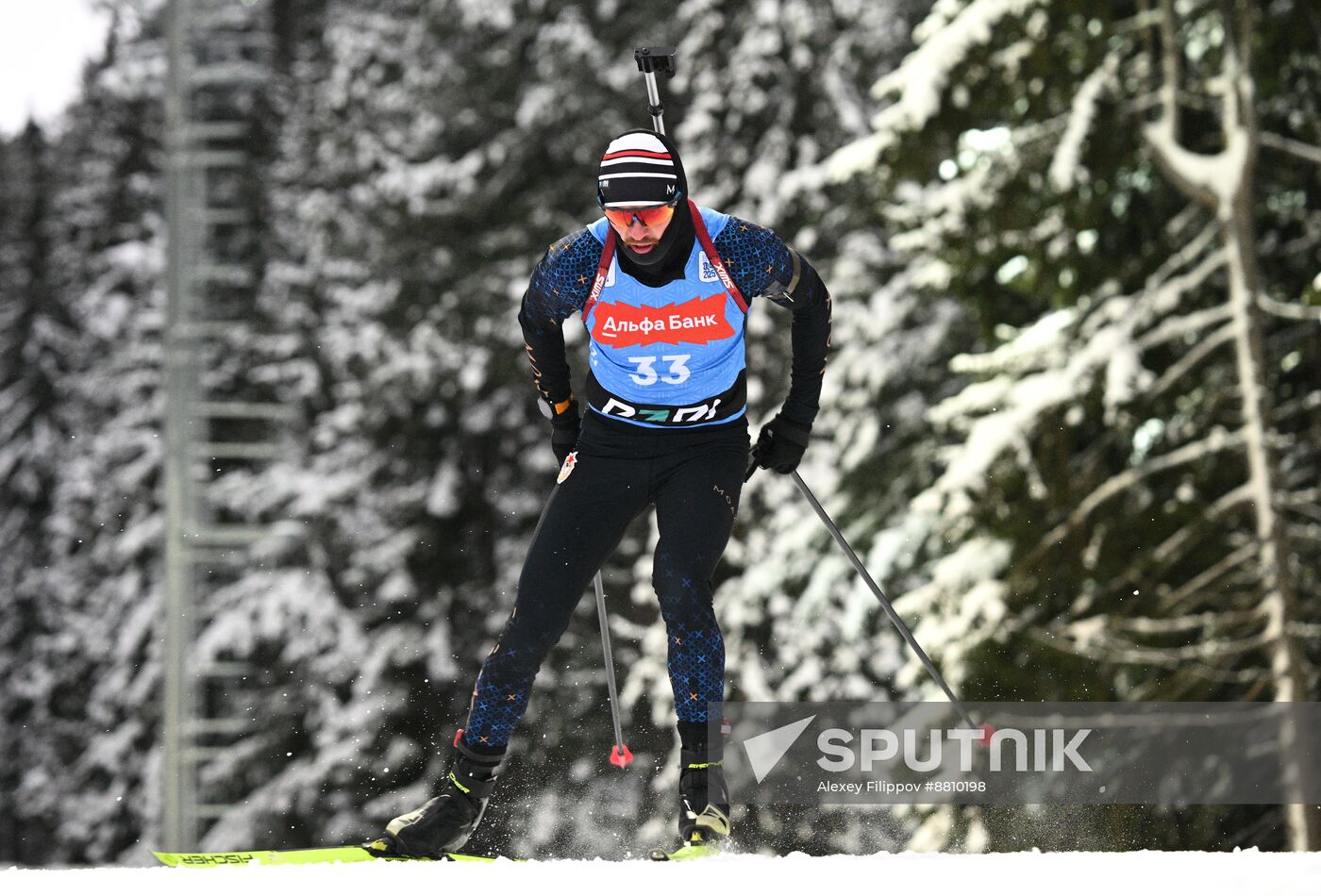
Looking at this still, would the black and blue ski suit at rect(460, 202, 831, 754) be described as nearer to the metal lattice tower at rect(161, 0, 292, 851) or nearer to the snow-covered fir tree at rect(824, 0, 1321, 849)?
the snow-covered fir tree at rect(824, 0, 1321, 849)

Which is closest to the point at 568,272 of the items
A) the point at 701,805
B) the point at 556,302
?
the point at 556,302

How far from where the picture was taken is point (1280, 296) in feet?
34.2

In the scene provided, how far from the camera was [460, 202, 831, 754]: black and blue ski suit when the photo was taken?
459 centimetres

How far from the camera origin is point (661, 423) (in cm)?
479

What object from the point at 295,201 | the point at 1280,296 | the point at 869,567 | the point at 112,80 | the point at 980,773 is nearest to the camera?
the point at 980,773

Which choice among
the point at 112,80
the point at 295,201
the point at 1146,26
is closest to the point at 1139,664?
the point at 1146,26

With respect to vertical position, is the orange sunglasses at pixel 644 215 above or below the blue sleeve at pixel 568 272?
above

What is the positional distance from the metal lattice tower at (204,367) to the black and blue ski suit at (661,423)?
10.6m

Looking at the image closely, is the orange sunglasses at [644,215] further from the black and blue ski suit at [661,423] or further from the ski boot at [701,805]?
the ski boot at [701,805]

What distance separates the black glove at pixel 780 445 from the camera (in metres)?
4.97

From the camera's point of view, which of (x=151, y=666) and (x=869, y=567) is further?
(x=151, y=666)

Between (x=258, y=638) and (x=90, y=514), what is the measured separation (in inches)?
157

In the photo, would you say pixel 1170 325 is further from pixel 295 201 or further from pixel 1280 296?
pixel 295 201

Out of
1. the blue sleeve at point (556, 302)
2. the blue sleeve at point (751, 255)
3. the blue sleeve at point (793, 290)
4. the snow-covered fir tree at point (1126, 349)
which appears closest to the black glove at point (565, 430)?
the blue sleeve at point (556, 302)
